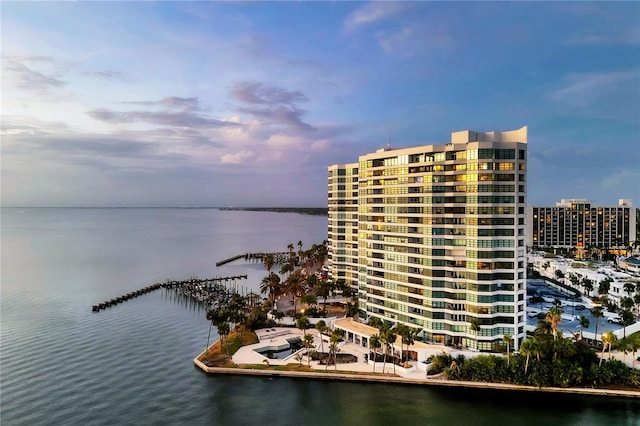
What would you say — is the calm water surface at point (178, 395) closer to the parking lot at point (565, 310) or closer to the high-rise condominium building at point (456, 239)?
the high-rise condominium building at point (456, 239)

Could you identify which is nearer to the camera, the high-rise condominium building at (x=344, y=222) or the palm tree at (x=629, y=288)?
the palm tree at (x=629, y=288)

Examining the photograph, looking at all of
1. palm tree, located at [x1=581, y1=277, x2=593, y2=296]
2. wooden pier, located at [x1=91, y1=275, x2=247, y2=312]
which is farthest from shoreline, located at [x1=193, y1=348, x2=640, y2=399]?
palm tree, located at [x1=581, y1=277, x2=593, y2=296]

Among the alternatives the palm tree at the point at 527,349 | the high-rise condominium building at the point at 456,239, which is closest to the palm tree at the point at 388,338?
the high-rise condominium building at the point at 456,239

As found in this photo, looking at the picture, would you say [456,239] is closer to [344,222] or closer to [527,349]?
[527,349]

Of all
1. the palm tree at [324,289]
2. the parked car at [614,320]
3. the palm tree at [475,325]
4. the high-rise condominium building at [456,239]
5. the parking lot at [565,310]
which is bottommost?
the parking lot at [565,310]

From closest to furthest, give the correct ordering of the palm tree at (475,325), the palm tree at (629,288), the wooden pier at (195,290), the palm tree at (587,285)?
the palm tree at (475,325)
the palm tree at (629,288)
the palm tree at (587,285)
the wooden pier at (195,290)

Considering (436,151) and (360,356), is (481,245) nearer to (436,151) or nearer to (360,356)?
(436,151)

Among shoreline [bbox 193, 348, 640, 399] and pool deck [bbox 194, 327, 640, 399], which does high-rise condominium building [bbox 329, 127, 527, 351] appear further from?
pool deck [bbox 194, 327, 640, 399]

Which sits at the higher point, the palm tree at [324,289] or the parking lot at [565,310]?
the palm tree at [324,289]
